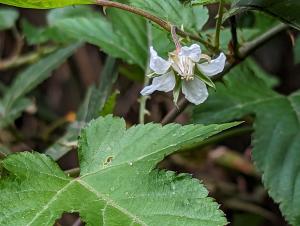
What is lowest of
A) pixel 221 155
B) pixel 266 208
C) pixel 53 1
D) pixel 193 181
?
pixel 266 208

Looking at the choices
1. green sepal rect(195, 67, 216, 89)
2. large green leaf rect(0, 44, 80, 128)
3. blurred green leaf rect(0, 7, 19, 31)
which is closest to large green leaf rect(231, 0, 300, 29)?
green sepal rect(195, 67, 216, 89)

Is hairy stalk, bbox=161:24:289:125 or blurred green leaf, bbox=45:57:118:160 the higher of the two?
hairy stalk, bbox=161:24:289:125

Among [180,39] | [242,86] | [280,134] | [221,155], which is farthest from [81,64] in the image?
[180,39]

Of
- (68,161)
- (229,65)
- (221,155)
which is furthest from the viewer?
(68,161)

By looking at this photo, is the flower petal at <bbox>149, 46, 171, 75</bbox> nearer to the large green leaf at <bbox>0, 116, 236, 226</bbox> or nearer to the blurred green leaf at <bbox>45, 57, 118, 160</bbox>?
the large green leaf at <bbox>0, 116, 236, 226</bbox>

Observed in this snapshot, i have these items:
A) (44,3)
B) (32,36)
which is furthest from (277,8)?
(32,36)

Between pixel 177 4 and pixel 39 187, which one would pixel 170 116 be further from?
pixel 39 187
